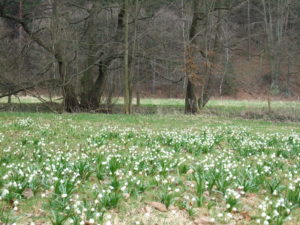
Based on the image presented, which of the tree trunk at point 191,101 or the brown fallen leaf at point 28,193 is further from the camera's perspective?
the tree trunk at point 191,101

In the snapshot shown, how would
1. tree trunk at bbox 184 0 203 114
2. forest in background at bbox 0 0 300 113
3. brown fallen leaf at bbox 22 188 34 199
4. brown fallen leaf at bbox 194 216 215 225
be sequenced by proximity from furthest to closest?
1. tree trunk at bbox 184 0 203 114
2. forest in background at bbox 0 0 300 113
3. brown fallen leaf at bbox 22 188 34 199
4. brown fallen leaf at bbox 194 216 215 225

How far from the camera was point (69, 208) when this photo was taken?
3695mm

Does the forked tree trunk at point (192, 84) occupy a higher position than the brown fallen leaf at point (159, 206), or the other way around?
the forked tree trunk at point (192, 84)

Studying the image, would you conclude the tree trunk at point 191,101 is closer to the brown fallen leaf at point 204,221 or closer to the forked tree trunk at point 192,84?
the forked tree trunk at point 192,84

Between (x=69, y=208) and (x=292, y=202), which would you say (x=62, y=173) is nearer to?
(x=69, y=208)

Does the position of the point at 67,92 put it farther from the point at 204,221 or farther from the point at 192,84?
the point at 204,221

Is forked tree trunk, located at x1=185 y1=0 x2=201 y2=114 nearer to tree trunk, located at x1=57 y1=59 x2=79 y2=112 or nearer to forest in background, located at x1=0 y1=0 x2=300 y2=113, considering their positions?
forest in background, located at x1=0 y1=0 x2=300 y2=113

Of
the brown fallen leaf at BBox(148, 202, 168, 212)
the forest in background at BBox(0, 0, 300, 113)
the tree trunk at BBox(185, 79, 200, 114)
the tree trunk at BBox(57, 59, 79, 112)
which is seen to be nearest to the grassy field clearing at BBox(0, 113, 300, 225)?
the brown fallen leaf at BBox(148, 202, 168, 212)

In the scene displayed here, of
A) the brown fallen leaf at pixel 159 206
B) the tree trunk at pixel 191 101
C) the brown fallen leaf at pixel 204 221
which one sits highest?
the tree trunk at pixel 191 101

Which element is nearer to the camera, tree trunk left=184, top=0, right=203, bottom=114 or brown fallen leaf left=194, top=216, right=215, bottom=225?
brown fallen leaf left=194, top=216, right=215, bottom=225

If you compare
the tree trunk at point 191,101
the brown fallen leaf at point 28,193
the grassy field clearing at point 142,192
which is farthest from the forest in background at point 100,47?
the brown fallen leaf at point 28,193

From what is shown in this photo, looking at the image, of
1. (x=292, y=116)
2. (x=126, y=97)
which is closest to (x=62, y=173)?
(x=126, y=97)

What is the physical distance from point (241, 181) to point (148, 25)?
19.7 m

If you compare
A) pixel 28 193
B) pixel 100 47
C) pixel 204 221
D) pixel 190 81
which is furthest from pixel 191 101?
pixel 204 221
